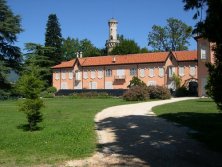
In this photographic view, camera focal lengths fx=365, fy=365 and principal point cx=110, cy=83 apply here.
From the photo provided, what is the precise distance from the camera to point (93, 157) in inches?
400

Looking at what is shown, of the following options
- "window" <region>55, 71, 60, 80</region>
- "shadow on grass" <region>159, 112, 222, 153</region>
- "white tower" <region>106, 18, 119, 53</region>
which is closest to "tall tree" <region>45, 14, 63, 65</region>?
"window" <region>55, 71, 60, 80</region>

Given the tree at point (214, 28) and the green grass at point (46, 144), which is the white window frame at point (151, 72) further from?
the tree at point (214, 28)

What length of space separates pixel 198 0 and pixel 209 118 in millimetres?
10080

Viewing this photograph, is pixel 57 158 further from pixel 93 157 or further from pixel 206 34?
pixel 206 34

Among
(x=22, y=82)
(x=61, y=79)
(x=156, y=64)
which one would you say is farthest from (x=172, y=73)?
(x=22, y=82)

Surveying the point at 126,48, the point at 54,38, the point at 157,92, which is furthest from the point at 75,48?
the point at 157,92

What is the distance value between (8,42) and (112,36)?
156 feet

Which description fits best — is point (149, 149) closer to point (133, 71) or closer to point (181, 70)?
point (181, 70)

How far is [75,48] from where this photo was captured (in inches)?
3848

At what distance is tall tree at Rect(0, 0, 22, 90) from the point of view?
41812 millimetres

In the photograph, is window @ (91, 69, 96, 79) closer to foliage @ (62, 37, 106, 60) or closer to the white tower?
the white tower

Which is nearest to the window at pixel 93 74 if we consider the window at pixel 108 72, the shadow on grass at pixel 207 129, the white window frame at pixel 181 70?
the window at pixel 108 72

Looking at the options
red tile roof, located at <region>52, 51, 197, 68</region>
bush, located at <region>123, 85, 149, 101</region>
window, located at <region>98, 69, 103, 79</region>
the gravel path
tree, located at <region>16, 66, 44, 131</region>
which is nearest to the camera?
the gravel path

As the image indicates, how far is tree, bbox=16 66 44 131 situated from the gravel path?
287 centimetres
